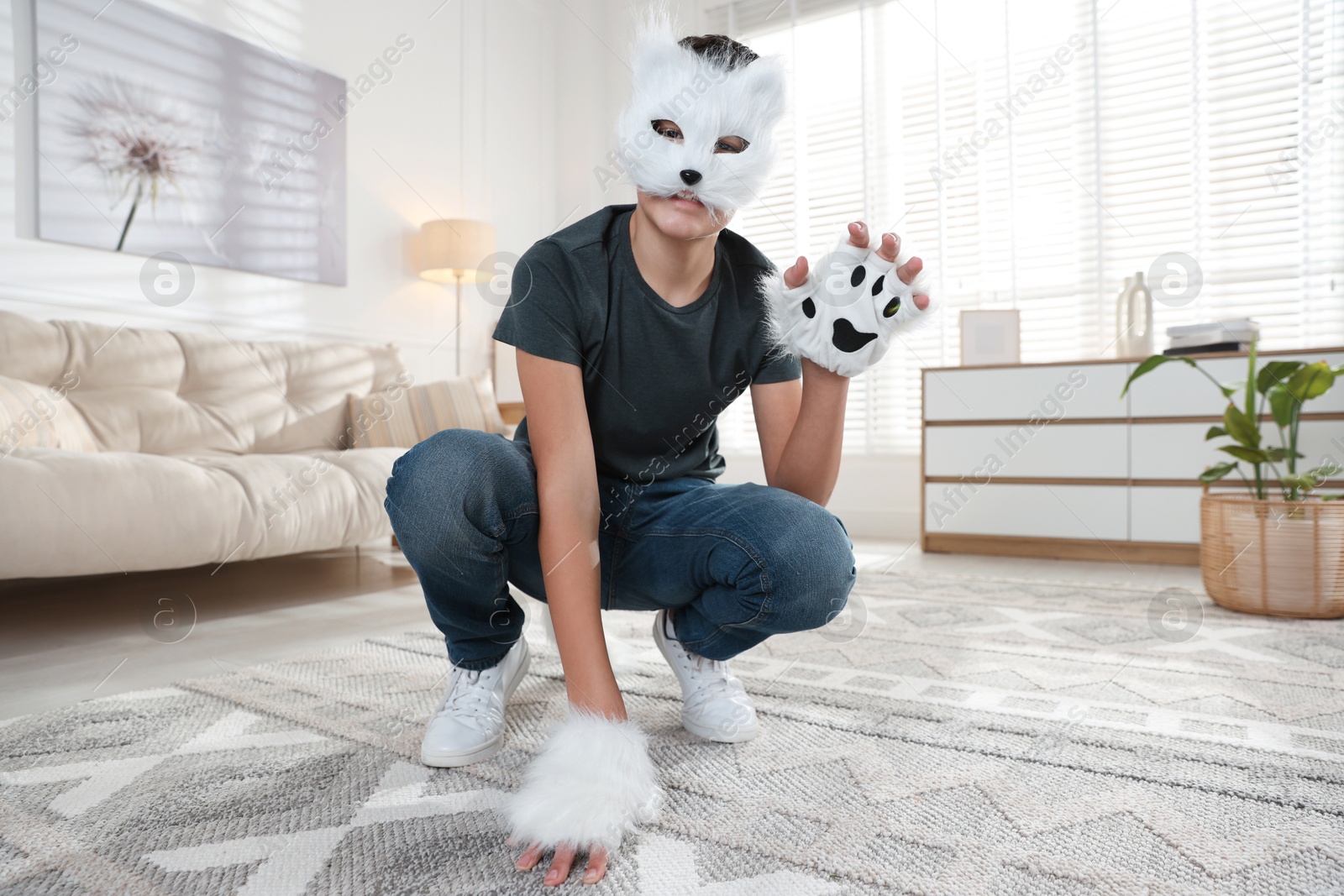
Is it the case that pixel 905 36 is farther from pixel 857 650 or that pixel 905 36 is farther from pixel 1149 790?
pixel 1149 790

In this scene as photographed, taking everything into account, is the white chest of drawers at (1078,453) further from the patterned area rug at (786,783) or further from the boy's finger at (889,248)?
the boy's finger at (889,248)

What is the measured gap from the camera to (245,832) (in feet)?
2.63

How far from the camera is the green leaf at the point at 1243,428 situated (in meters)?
1.96

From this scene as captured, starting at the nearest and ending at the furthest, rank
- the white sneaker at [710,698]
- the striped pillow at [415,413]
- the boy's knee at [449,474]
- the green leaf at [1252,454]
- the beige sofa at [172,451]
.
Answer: the boy's knee at [449,474] < the white sneaker at [710,698] < the beige sofa at [172,451] < the green leaf at [1252,454] < the striped pillow at [415,413]

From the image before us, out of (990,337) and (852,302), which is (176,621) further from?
(990,337)

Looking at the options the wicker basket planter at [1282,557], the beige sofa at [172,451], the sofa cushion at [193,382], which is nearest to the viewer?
the beige sofa at [172,451]

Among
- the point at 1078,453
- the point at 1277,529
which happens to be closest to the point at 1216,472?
the point at 1277,529

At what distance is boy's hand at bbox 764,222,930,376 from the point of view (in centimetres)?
87

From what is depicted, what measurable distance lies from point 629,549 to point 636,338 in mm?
283

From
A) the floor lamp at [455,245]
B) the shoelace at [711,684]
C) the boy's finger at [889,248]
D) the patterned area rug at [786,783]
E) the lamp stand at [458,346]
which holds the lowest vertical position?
the patterned area rug at [786,783]

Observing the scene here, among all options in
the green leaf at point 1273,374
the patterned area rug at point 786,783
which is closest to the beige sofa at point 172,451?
the patterned area rug at point 786,783

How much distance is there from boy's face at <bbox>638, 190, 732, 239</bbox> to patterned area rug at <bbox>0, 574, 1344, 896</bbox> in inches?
25.7

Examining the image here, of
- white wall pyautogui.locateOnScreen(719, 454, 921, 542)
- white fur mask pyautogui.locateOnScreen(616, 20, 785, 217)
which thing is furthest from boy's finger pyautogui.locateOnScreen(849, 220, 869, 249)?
white wall pyautogui.locateOnScreen(719, 454, 921, 542)

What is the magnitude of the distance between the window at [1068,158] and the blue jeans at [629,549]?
202 centimetres
